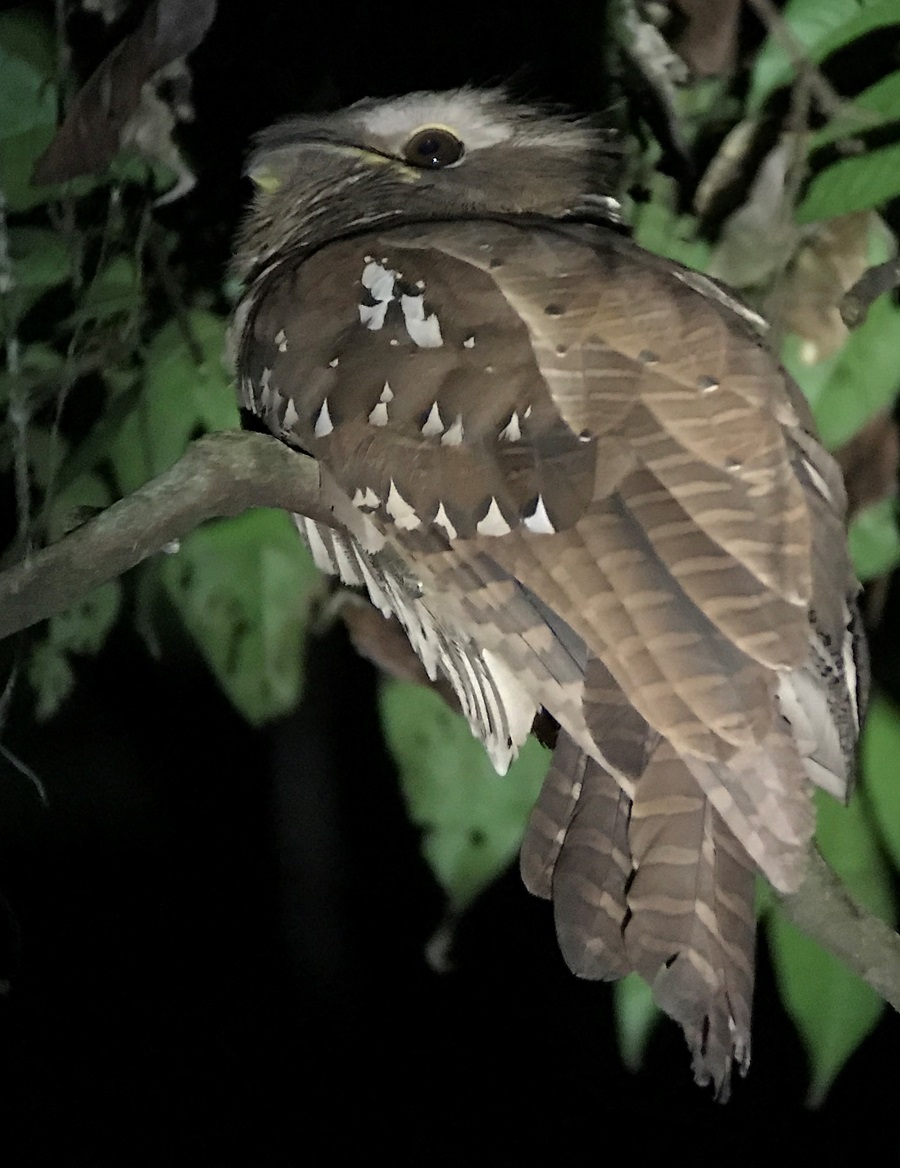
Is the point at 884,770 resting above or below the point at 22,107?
below

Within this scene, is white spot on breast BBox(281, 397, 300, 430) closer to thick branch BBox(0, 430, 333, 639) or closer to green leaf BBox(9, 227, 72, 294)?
thick branch BBox(0, 430, 333, 639)

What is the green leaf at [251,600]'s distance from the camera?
3.77 feet

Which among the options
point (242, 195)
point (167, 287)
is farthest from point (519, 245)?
point (242, 195)

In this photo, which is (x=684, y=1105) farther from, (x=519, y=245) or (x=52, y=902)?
(x=519, y=245)

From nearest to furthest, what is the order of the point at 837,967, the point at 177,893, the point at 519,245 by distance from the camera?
the point at 519,245 < the point at 837,967 < the point at 177,893

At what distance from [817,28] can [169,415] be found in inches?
27.8

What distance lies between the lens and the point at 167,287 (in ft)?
3.93

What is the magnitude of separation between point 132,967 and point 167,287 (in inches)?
34.1

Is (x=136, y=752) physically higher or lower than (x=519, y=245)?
lower

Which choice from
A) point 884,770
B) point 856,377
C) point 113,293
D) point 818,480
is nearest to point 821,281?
point 856,377

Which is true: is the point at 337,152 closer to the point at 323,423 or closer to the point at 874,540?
the point at 323,423

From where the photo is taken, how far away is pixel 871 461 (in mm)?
1118

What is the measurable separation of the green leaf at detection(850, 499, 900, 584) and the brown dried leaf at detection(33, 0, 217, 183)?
0.77 metres

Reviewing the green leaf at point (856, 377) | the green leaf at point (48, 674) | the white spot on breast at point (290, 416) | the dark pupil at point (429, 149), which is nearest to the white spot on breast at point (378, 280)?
the white spot on breast at point (290, 416)
